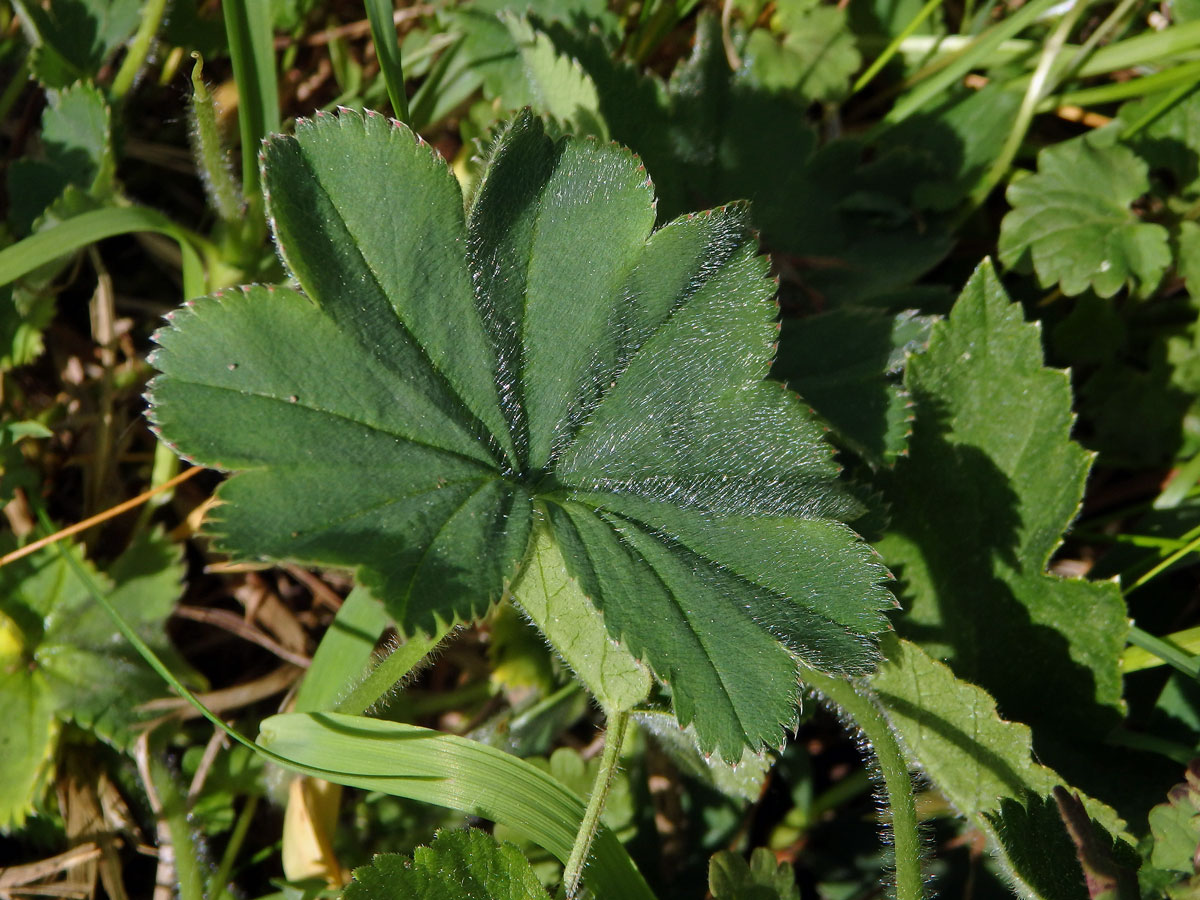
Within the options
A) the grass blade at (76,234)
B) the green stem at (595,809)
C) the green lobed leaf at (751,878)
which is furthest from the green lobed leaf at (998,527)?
the grass blade at (76,234)

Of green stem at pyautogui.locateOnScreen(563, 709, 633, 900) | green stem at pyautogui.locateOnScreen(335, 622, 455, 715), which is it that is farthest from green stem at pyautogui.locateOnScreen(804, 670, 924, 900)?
green stem at pyautogui.locateOnScreen(335, 622, 455, 715)

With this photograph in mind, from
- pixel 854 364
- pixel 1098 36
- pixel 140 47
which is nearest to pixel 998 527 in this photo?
pixel 854 364

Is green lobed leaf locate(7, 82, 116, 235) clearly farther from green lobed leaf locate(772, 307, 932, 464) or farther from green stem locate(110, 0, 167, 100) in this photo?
green lobed leaf locate(772, 307, 932, 464)

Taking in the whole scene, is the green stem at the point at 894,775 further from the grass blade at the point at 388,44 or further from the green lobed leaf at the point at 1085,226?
the grass blade at the point at 388,44

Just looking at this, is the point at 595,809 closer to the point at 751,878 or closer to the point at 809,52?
the point at 751,878

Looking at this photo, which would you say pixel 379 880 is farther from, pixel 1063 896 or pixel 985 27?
pixel 985 27

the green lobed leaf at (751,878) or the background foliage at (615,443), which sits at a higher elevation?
the background foliage at (615,443)

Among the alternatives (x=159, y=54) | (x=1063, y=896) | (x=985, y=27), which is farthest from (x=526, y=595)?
(x=985, y=27)
